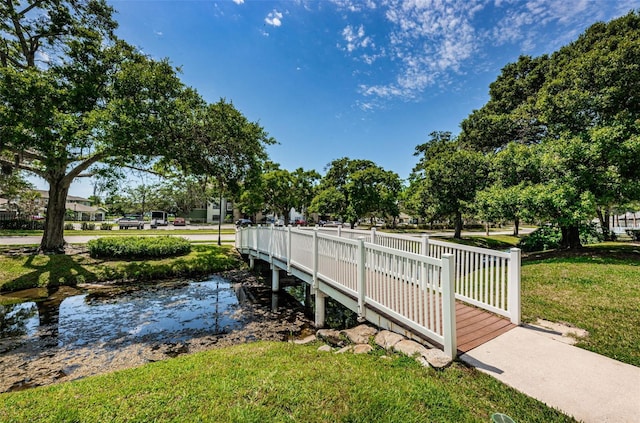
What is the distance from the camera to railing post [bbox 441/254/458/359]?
307 centimetres

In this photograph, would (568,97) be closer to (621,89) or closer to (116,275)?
(621,89)

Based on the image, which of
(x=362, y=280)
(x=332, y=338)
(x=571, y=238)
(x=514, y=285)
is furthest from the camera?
(x=571, y=238)

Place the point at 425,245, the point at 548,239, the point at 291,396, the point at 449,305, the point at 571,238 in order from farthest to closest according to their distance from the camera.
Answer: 1. the point at 548,239
2. the point at 571,238
3. the point at 425,245
4. the point at 449,305
5. the point at 291,396

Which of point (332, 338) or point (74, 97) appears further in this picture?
point (74, 97)

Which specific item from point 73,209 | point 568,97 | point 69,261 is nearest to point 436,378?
point 568,97

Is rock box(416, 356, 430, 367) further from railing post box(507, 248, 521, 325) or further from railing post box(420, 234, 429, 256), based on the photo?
railing post box(420, 234, 429, 256)

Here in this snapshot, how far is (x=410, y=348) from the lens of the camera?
3443 millimetres

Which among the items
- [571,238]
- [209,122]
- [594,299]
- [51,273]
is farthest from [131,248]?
[571,238]

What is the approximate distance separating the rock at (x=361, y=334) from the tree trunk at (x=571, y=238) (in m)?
11.0

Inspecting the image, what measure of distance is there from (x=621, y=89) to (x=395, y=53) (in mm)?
7614

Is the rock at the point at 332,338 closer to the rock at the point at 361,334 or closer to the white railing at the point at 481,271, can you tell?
the rock at the point at 361,334

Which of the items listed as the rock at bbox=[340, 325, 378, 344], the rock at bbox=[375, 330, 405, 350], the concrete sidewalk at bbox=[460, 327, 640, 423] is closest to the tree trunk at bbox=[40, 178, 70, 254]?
the rock at bbox=[340, 325, 378, 344]

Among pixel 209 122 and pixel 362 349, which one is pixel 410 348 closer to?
pixel 362 349

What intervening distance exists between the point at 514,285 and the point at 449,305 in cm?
176
